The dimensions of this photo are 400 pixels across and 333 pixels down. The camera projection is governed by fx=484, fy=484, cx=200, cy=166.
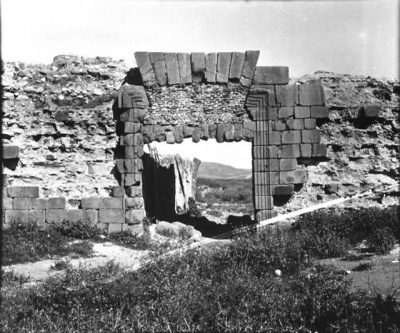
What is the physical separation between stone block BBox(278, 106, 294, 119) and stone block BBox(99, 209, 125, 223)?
4.04m

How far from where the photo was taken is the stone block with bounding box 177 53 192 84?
10438 millimetres

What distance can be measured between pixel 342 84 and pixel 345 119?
812mm

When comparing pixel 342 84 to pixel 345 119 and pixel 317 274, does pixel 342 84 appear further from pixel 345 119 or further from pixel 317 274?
pixel 317 274

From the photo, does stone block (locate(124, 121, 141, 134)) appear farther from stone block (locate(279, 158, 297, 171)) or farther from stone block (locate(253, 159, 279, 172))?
stone block (locate(279, 158, 297, 171))

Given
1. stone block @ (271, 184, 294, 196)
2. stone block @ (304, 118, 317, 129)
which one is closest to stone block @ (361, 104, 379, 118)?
stone block @ (304, 118, 317, 129)

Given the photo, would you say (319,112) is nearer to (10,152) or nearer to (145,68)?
(145,68)

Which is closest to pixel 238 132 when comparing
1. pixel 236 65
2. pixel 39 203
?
pixel 236 65

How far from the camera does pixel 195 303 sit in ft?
17.1

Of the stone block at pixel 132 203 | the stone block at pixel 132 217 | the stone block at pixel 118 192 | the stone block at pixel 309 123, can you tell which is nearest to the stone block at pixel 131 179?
the stone block at pixel 118 192

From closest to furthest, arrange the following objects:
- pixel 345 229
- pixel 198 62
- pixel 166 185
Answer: pixel 345 229
pixel 198 62
pixel 166 185

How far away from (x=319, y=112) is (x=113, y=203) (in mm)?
4923

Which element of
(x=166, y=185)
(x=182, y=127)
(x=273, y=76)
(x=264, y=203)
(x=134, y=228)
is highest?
(x=273, y=76)

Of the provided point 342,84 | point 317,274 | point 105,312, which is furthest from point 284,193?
point 105,312

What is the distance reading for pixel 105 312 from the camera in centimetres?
507
